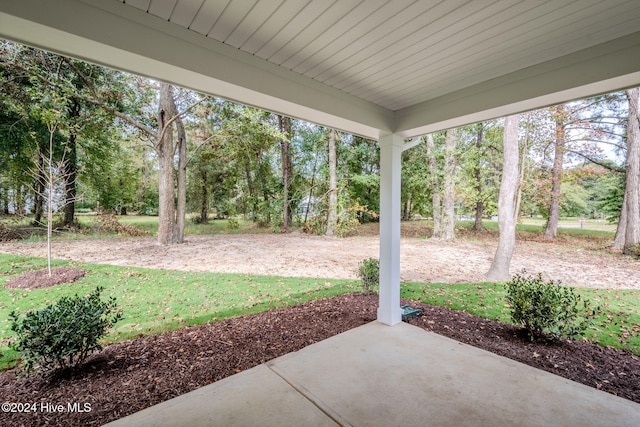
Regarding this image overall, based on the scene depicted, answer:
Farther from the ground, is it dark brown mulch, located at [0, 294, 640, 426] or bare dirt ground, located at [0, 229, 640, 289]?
bare dirt ground, located at [0, 229, 640, 289]

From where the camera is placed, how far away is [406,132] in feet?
9.28

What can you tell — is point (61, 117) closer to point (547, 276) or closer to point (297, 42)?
point (297, 42)

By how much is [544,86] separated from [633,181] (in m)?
6.19

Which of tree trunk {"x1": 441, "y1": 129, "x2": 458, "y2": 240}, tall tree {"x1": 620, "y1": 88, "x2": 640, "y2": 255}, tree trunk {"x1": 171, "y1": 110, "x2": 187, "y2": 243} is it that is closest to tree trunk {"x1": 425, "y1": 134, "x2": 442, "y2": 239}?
tree trunk {"x1": 441, "y1": 129, "x2": 458, "y2": 240}

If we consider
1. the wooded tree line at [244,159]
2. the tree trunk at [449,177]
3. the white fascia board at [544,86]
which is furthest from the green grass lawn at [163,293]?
the tree trunk at [449,177]

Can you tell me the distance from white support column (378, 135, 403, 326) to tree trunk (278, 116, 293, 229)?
7388 mm

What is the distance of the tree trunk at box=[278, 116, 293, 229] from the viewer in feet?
33.3

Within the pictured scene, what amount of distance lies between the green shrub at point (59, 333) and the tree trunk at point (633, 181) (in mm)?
8817

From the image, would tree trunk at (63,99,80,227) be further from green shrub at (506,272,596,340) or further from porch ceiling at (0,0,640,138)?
green shrub at (506,272,596,340)

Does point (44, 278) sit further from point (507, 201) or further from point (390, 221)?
point (507, 201)

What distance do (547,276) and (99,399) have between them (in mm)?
6539

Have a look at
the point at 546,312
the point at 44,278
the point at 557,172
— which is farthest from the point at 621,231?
the point at 44,278

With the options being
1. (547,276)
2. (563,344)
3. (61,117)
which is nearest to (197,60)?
A: (563,344)

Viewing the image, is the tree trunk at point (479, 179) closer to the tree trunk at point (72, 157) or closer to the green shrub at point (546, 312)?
the green shrub at point (546, 312)
